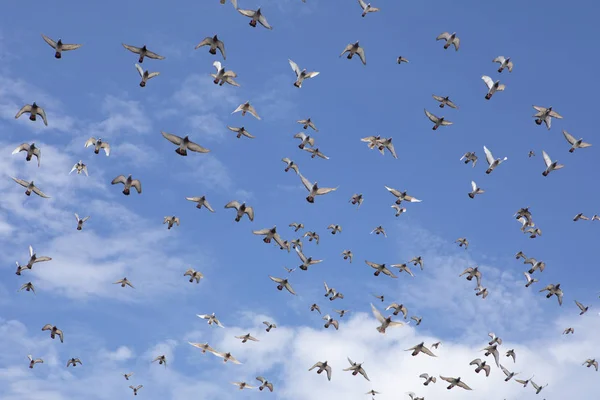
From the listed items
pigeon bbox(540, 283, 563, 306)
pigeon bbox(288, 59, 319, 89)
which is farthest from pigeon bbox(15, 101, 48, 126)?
pigeon bbox(540, 283, 563, 306)

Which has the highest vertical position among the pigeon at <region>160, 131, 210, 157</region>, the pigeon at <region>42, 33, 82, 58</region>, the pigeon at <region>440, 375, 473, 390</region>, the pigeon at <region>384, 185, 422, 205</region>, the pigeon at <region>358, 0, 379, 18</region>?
the pigeon at <region>358, 0, 379, 18</region>

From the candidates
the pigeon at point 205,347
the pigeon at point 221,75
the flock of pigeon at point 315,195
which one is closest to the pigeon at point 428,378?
the flock of pigeon at point 315,195

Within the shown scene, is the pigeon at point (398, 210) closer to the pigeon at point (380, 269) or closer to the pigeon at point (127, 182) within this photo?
the pigeon at point (380, 269)

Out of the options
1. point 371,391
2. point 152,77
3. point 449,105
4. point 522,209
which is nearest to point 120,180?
point 152,77

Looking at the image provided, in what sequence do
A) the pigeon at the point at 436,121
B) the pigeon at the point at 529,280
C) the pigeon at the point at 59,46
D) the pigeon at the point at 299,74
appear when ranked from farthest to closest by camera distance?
the pigeon at the point at 529,280 → the pigeon at the point at 436,121 → the pigeon at the point at 299,74 → the pigeon at the point at 59,46

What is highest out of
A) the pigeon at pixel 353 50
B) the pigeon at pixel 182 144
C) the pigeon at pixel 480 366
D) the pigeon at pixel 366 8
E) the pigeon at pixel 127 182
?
the pigeon at pixel 366 8

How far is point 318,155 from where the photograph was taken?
47.8 meters

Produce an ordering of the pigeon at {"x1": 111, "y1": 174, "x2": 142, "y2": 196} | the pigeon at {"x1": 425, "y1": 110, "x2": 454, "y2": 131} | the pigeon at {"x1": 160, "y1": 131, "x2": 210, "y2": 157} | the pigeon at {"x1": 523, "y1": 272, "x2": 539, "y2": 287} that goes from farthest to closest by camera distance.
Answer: the pigeon at {"x1": 523, "y1": 272, "x2": 539, "y2": 287} → the pigeon at {"x1": 425, "y1": 110, "x2": 454, "y2": 131} → the pigeon at {"x1": 111, "y1": 174, "x2": 142, "y2": 196} → the pigeon at {"x1": 160, "y1": 131, "x2": 210, "y2": 157}

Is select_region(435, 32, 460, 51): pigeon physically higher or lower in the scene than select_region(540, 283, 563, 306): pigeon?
higher

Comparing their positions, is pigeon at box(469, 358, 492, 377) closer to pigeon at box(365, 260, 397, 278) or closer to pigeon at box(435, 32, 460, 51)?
pigeon at box(365, 260, 397, 278)

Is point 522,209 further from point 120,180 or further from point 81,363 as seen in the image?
point 81,363

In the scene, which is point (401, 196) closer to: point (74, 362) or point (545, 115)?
point (545, 115)

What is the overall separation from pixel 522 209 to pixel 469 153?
6.72m

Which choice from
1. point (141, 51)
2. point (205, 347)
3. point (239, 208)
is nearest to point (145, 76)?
point (141, 51)
